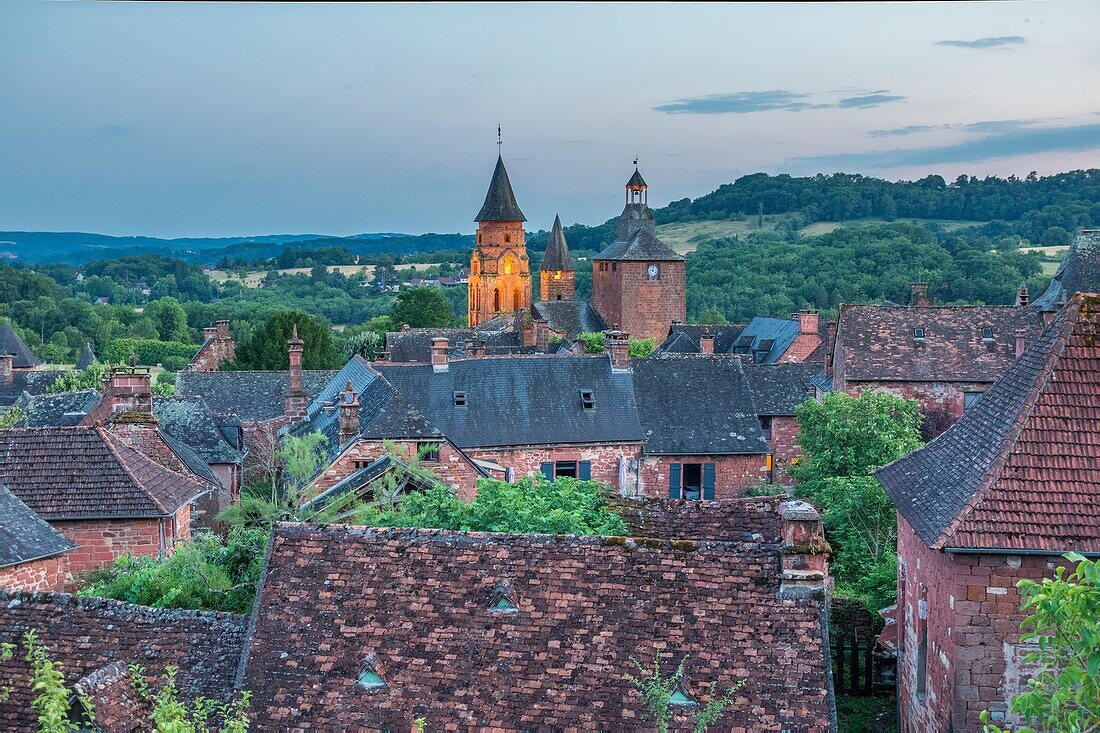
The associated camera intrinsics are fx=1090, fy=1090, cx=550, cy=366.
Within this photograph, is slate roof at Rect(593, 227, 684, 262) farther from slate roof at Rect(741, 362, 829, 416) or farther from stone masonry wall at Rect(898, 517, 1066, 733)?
stone masonry wall at Rect(898, 517, 1066, 733)

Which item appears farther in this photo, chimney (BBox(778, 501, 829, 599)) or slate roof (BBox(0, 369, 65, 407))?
slate roof (BBox(0, 369, 65, 407))

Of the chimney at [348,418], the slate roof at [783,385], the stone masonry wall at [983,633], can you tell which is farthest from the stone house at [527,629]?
the slate roof at [783,385]

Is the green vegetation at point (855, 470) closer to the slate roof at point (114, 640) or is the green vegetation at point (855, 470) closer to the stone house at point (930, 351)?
the stone house at point (930, 351)

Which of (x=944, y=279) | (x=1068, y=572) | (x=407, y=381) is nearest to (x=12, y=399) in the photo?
(x=407, y=381)

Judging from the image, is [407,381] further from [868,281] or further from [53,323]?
[53,323]

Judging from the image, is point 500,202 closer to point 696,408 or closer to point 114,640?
point 696,408

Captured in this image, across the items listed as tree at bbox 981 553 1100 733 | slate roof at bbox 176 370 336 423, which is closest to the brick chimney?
slate roof at bbox 176 370 336 423
